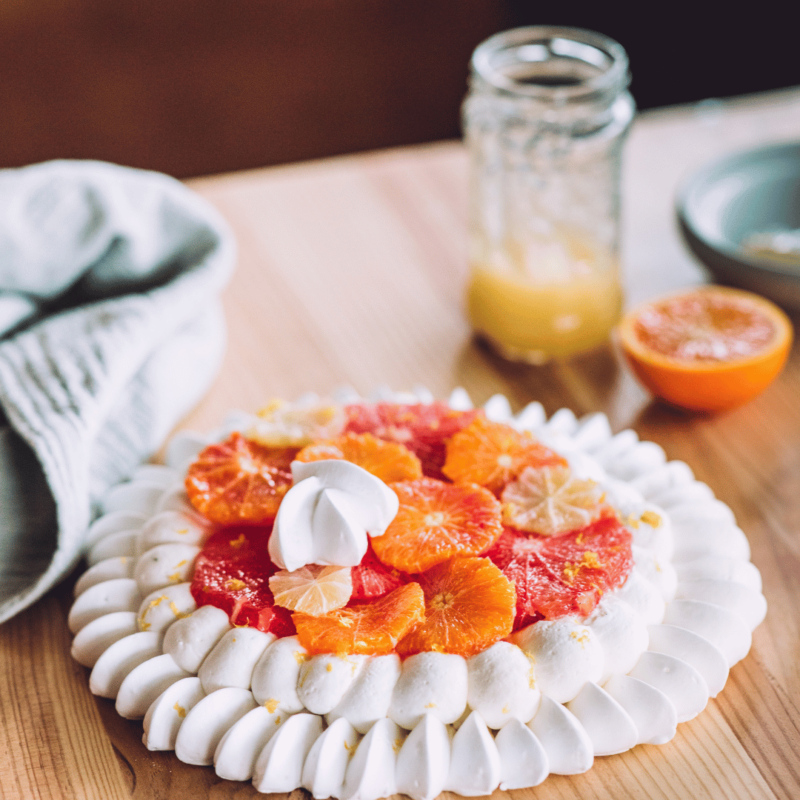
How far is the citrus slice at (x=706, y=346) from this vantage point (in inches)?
41.0

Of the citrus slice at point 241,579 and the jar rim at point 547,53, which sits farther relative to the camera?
the jar rim at point 547,53

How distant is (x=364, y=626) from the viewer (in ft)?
2.36

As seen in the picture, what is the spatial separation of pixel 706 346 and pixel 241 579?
61 centimetres

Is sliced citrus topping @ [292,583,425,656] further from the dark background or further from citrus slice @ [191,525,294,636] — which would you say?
the dark background

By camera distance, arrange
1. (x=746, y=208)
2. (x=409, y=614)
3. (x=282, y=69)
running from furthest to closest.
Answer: (x=282, y=69) < (x=746, y=208) < (x=409, y=614)

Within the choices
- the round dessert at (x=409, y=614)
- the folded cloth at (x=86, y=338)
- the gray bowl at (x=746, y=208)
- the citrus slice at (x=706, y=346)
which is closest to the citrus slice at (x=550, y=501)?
the round dessert at (x=409, y=614)

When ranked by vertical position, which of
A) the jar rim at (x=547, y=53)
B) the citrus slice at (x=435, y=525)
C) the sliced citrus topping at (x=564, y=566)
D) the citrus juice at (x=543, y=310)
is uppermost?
the jar rim at (x=547, y=53)

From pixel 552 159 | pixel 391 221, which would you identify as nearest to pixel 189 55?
pixel 391 221

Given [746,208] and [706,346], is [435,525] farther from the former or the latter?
[746,208]

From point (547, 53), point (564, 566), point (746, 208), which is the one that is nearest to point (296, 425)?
point (564, 566)

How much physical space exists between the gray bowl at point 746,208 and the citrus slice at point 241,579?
75 centimetres

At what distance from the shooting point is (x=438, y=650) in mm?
710

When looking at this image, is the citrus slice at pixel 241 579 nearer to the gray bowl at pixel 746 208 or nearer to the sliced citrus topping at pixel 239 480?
the sliced citrus topping at pixel 239 480

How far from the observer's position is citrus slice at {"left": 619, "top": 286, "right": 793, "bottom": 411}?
3.42 feet
